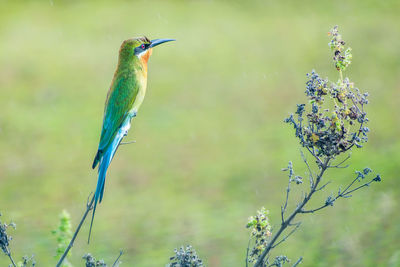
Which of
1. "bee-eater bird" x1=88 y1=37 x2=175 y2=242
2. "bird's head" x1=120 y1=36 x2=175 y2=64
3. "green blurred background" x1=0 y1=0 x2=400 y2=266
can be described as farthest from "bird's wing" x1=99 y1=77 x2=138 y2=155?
"green blurred background" x1=0 y1=0 x2=400 y2=266

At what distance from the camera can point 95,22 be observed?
11.5 meters

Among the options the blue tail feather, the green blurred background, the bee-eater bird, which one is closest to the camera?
the blue tail feather

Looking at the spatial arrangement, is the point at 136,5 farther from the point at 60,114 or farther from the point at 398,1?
the point at 398,1

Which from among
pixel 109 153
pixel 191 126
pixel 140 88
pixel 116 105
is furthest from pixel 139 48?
pixel 191 126

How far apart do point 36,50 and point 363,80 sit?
5.97 metres

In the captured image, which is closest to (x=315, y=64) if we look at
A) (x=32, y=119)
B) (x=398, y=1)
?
(x=398, y=1)

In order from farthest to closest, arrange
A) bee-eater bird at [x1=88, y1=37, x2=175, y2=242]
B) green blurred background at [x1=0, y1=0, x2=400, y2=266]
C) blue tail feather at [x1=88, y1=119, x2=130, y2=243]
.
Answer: green blurred background at [x1=0, y1=0, x2=400, y2=266] → bee-eater bird at [x1=88, y1=37, x2=175, y2=242] → blue tail feather at [x1=88, y1=119, x2=130, y2=243]

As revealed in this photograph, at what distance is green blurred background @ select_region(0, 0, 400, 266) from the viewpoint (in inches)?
247

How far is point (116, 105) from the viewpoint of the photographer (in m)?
2.93

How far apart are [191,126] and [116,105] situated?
19.0ft

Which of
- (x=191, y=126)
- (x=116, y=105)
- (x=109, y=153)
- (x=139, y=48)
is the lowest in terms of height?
(x=109, y=153)

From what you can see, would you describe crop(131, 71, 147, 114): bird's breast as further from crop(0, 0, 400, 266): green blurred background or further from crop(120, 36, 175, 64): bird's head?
crop(0, 0, 400, 266): green blurred background

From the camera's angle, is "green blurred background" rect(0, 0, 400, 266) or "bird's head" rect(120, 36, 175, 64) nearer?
"bird's head" rect(120, 36, 175, 64)

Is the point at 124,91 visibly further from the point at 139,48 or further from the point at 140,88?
the point at 139,48
